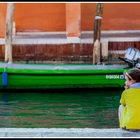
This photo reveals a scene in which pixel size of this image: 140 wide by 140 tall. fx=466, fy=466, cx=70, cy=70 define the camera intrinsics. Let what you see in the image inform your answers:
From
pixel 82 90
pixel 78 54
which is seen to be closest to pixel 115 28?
pixel 78 54

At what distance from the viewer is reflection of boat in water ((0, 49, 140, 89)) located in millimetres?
12195

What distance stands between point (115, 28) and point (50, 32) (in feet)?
7.59

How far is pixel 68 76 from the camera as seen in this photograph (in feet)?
40.1

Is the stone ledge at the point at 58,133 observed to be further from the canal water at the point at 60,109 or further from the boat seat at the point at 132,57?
the boat seat at the point at 132,57

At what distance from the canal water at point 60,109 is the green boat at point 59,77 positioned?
0.20 metres

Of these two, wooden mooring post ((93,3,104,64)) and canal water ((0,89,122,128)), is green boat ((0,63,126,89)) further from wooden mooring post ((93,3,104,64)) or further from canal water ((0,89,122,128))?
wooden mooring post ((93,3,104,64))

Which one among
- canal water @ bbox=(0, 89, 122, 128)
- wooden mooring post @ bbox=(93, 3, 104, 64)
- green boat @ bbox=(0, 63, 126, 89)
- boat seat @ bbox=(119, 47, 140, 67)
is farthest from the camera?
wooden mooring post @ bbox=(93, 3, 104, 64)

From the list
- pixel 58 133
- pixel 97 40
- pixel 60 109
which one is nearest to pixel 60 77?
pixel 97 40

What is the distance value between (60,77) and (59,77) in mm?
26

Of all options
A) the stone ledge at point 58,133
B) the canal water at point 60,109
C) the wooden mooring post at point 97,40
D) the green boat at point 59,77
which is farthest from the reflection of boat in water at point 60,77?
the stone ledge at point 58,133

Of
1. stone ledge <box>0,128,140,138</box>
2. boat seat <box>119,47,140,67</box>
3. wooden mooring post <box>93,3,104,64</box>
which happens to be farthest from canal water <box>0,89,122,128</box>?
stone ledge <box>0,128,140,138</box>

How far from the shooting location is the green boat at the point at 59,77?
12.2 metres

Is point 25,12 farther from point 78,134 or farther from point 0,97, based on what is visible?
point 78,134

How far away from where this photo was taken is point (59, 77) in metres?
12.3
